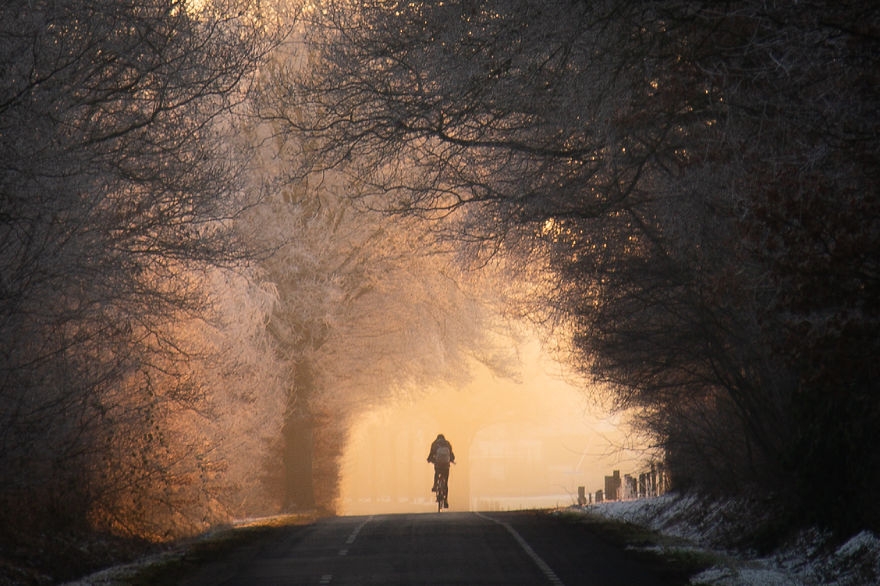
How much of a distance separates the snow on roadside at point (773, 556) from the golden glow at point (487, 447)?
106ft

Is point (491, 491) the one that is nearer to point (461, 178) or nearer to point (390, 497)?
point (390, 497)

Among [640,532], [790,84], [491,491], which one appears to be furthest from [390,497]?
[790,84]

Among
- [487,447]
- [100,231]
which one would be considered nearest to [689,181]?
[100,231]

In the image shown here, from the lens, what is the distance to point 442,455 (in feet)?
104

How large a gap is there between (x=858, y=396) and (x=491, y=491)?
8239 centimetres

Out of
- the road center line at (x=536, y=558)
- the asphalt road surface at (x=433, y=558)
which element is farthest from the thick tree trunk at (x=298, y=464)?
the road center line at (x=536, y=558)

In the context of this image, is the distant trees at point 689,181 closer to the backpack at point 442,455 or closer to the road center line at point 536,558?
the road center line at point 536,558

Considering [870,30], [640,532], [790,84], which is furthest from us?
[640,532]

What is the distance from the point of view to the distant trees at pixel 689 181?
358 inches

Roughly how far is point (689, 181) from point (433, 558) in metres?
5.83

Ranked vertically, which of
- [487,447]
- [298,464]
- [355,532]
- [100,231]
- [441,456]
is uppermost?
[487,447]

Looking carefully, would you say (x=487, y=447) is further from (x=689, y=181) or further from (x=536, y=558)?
(x=689, y=181)

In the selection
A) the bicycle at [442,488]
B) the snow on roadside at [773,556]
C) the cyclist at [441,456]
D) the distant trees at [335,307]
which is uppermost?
the distant trees at [335,307]

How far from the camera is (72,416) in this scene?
15445 mm
